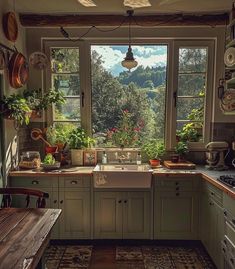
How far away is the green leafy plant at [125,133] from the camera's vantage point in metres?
3.46

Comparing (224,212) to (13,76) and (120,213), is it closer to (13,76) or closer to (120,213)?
(120,213)

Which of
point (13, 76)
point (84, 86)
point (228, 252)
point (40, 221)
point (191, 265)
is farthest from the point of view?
point (84, 86)

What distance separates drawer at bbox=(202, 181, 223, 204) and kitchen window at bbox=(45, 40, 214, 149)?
757 mm

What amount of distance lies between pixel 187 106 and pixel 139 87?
0.68 metres

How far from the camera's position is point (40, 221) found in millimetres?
1661

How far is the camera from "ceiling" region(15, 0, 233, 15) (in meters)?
2.83

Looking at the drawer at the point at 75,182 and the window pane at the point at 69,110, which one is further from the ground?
the window pane at the point at 69,110

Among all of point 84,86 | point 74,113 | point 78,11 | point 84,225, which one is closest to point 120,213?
point 84,225

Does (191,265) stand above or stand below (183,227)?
below

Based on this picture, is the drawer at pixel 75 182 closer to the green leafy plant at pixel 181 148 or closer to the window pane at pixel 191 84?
the green leafy plant at pixel 181 148

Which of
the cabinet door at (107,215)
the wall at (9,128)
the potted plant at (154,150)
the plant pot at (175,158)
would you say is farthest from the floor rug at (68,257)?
the plant pot at (175,158)

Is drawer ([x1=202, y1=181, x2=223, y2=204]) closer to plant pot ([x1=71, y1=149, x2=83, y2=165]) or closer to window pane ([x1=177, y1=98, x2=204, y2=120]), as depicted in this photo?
window pane ([x1=177, y1=98, x2=204, y2=120])

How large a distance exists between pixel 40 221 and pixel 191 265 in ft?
5.75

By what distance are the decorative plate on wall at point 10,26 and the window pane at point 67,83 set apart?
71 cm
